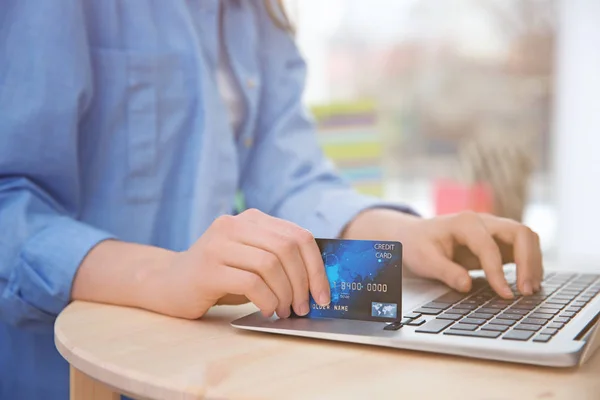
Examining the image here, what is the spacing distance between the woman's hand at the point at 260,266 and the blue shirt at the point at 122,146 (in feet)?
0.59

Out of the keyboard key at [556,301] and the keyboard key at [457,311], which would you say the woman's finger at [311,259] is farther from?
the keyboard key at [556,301]

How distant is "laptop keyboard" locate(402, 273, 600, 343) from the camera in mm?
606

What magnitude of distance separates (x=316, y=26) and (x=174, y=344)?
12.1 ft

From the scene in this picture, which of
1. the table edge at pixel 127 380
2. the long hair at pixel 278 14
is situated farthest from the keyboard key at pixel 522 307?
the long hair at pixel 278 14

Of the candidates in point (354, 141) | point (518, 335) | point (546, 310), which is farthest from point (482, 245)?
point (354, 141)

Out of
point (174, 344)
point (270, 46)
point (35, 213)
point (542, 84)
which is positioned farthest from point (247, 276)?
point (542, 84)

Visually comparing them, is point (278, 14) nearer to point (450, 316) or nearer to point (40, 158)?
point (40, 158)

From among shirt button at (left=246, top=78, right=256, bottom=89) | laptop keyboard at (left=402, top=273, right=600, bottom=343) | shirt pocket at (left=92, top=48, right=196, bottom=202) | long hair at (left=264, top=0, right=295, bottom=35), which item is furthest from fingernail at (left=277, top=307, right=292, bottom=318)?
long hair at (left=264, top=0, right=295, bottom=35)

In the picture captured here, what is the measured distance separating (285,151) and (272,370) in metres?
0.74

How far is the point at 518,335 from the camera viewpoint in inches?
23.2

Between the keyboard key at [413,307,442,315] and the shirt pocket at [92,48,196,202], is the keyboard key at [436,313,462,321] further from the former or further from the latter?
the shirt pocket at [92,48,196,202]

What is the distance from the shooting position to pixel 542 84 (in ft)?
12.3

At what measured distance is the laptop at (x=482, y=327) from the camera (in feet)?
1.83

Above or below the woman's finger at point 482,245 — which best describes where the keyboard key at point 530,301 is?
below
